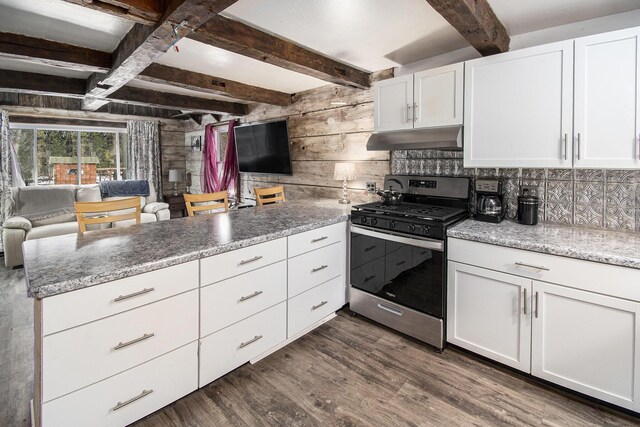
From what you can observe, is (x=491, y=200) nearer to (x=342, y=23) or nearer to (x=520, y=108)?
(x=520, y=108)

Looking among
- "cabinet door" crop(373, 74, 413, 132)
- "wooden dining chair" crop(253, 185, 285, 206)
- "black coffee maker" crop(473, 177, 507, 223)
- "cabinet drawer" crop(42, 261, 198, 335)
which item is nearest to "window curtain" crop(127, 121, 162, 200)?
"wooden dining chair" crop(253, 185, 285, 206)

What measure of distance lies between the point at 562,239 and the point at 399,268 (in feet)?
3.28

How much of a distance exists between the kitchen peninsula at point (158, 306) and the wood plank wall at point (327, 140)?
1250 millimetres

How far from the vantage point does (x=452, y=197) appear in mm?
2646

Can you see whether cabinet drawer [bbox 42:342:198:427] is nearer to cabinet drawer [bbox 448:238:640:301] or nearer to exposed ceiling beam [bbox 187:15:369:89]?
cabinet drawer [bbox 448:238:640:301]

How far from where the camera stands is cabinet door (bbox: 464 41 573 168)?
1976 millimetres

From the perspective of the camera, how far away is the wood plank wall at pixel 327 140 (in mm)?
3453

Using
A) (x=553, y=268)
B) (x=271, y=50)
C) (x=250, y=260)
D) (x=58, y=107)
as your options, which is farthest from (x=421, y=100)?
(x=58, y=107)

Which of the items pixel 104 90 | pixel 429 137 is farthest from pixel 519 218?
pixel 104 90

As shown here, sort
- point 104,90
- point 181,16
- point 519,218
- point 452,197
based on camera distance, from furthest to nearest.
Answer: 1. point 104,90
2. point 452,197
3. point 519,218
4. point 181,16

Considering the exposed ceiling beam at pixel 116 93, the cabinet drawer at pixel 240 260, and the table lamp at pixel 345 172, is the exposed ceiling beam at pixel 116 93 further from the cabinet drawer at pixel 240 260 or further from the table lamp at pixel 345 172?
the cabinet drawer at pixel 240 260

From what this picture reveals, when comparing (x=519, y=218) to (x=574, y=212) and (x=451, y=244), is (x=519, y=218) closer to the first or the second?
(x=574, y=212)

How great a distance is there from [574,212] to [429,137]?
1.11m

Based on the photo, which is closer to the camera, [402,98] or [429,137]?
[429,137]
